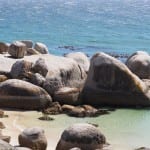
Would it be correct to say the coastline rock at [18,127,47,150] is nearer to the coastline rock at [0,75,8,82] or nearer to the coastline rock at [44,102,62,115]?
the coastline rock at [44,102,62,115]

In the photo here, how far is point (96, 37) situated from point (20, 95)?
31.9 m

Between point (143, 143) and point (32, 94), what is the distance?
568 centimetres

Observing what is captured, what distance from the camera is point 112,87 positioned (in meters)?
27.3

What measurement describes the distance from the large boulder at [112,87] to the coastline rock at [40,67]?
1840 millimetres

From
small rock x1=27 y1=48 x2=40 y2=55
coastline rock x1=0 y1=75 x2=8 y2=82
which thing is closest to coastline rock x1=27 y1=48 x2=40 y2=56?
small rock x1=27 y1=48 x2=40 y2=55

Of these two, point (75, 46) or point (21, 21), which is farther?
point (21, 21)

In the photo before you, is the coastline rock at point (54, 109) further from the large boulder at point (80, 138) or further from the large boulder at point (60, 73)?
the large boulder at point (80, 138)

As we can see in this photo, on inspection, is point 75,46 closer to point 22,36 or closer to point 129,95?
point 22,36

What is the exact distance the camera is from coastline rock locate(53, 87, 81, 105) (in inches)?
1046

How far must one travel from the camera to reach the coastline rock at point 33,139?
19594 millimetres

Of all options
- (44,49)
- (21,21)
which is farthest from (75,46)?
(21,21)

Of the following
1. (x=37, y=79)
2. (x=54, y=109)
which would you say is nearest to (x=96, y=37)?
(x=37, y=79)

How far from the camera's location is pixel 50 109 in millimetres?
25516

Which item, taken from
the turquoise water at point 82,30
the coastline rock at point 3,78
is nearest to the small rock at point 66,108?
the coastline rock at point 3,78
